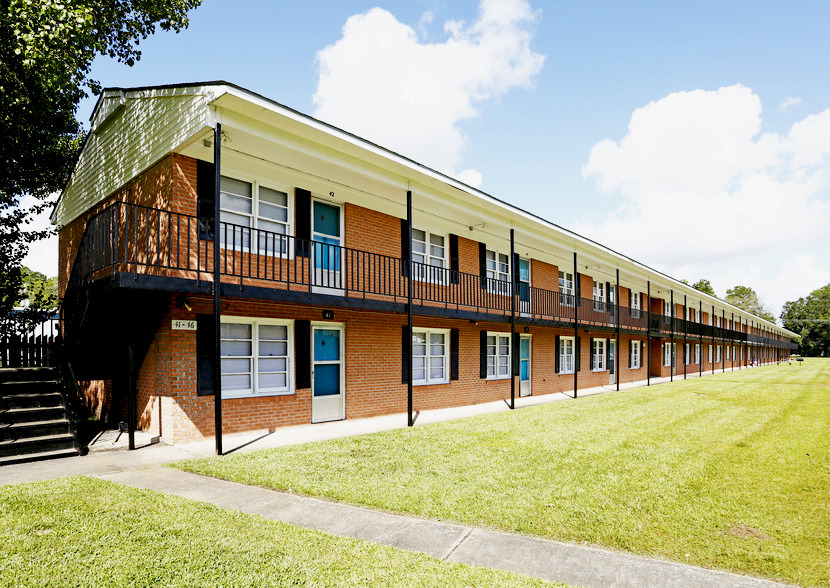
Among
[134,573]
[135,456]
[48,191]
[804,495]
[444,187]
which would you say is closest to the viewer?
[134,573]

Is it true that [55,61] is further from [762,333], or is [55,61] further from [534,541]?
[762,333]

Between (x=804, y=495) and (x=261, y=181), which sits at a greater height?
(x=261, y=181)

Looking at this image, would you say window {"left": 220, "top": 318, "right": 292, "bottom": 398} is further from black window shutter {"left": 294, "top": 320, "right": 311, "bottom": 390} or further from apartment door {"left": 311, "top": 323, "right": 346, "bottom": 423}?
apartment door {"left": 311, "top": 323, "right": 346, "bottom": 423}

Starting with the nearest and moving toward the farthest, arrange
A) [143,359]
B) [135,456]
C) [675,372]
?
[135,456] < [143,359] < [675,372]

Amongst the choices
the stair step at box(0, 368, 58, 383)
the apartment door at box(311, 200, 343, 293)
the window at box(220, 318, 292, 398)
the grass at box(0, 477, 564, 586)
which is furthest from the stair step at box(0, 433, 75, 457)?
the apartment door at box(311, 200, 343, 293)

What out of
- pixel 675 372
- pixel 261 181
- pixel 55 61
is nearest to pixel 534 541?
pixel 261 181

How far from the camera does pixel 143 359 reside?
9.90 metres

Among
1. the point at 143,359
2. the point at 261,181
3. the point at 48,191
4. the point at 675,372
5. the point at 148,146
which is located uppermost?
the point at 48,191

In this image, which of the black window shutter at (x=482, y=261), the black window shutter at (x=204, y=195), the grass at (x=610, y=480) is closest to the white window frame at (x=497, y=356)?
the black window shutter at (x=482, y=261)

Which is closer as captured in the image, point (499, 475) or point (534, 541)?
point (534, 541)

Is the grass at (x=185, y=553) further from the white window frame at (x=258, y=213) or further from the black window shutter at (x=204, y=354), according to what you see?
the white window frame at (x=258, y=213)

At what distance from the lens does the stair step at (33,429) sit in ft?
23.9

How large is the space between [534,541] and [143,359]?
8.66m

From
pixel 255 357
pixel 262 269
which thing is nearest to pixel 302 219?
pixel 262 269
